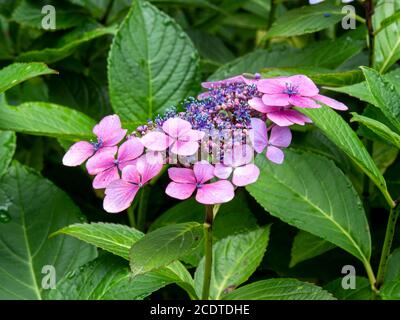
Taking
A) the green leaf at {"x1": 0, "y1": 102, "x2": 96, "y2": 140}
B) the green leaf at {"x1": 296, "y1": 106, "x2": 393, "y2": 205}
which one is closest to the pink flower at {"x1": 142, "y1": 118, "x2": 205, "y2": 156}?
the green leaf at {"x1": 296, "y1": 106, "x2": 393, "y2": 205}

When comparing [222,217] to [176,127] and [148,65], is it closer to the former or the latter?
[148,65]

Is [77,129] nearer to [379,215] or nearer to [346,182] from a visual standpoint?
[346,182]

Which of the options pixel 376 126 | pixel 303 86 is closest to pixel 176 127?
pixel 303 86

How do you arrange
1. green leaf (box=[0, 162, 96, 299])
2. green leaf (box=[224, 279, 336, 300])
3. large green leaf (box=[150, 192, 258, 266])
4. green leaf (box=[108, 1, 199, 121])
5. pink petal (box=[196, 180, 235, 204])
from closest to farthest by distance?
pink petal (box=[196, 180, 235, 204]), green leaf (box=[224, 279, 336, 300]), green leaf (box=[0, 162, 96, 299]), large green leaf (box=[150, 192, 258, 266]), green leaf (box=[108, 1, 199, 121])

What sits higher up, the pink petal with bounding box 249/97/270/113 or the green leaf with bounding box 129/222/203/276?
the pink petal with bounding box 249/97/270/113

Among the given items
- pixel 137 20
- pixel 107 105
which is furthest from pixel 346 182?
pixel 107 105

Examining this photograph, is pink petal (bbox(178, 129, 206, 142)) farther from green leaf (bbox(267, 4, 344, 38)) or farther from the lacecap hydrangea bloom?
green leaf (bbox(267, 4, 344, 38))
